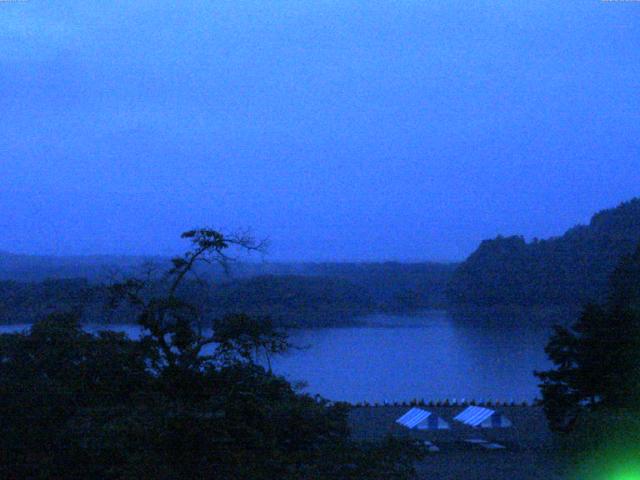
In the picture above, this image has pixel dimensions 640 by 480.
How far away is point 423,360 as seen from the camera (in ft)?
70.0

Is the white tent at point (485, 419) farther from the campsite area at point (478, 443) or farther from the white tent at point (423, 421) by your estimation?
the white tent at point (423, 421)

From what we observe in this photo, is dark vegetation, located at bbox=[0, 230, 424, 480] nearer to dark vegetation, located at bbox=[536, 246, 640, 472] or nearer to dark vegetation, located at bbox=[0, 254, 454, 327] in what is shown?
dark vegetation, located at bbox=[0, 254, 454, 327]

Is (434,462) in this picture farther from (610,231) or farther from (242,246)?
(610,231)

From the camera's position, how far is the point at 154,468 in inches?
226

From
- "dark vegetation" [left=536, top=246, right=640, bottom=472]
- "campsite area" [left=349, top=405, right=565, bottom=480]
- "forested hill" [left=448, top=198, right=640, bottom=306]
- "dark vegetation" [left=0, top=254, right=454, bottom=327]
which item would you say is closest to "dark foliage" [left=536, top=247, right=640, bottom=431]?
"dark vegetation" [left=536, top=246, right=640, bottom=472]

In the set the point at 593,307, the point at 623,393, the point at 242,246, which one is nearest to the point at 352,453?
the point at 242,246

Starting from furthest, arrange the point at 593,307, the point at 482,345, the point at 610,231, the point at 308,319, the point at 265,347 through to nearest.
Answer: the point at 610,231 → the point at 482,345 → the point at 308,319 → the point at 593,307 → the point at 265,347

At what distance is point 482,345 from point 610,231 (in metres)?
12.7

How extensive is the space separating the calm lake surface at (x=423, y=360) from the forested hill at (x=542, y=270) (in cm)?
192

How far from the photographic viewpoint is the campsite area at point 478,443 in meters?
9.26

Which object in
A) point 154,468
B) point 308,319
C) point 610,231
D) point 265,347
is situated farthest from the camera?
point 610,231

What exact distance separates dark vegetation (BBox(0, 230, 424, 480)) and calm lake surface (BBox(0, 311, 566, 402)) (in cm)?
620

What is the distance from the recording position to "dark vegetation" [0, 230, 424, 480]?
236 inches

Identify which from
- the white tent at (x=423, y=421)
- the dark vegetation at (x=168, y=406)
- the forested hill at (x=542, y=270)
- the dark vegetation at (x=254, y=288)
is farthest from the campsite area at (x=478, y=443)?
the forested hill at (x=542, y=270)
